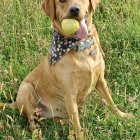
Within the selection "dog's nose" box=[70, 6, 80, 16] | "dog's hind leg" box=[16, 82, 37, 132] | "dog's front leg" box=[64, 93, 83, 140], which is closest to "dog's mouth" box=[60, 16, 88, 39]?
"dog's nose" box=[70, 6, 80, 16]

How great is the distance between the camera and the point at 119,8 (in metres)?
6.45

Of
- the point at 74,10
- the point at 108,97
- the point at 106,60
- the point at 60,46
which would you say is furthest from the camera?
the point at 106,60

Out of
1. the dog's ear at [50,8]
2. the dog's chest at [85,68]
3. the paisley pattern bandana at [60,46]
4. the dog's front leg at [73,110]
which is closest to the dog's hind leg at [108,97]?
the dog's chest at [85,68]

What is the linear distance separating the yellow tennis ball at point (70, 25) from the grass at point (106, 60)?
2.60 feet

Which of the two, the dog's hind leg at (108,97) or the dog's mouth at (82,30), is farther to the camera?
the dog's hind leg at (108,97)

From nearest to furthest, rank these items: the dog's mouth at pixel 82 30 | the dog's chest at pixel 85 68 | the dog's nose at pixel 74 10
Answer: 1. the dog's nose at pixel 74 10
2. the dog's mouth at pixel 82 30
3. the dog's chest at pixel 85 68

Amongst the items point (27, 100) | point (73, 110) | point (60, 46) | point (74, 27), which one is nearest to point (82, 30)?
point (74, 27)

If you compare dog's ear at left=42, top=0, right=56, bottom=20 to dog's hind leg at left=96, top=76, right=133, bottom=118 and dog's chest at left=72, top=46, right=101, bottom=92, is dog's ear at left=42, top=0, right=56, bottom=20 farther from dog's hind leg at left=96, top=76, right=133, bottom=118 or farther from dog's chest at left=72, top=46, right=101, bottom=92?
dog's hind leg at left=96, top=76, right=133, bottom=118

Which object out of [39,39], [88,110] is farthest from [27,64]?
[88,110]

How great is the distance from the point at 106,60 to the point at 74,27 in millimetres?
1389

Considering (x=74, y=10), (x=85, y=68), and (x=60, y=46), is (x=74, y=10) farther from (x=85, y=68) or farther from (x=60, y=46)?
(x=85, y=68)

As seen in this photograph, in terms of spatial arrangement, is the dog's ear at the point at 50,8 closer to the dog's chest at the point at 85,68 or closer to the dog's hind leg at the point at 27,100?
the dog's chest at the point at 85,68

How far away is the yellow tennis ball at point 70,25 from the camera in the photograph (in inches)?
173

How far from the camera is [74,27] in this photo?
173 inches
